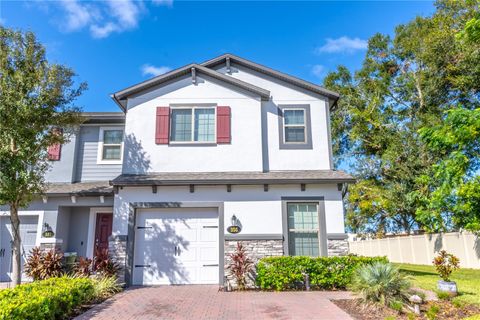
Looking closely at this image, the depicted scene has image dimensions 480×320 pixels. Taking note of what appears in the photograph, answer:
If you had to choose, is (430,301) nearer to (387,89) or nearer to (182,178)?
(182,178)

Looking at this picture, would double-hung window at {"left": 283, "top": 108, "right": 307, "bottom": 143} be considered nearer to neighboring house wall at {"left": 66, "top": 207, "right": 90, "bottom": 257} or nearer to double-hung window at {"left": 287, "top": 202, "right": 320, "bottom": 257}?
double-hung window at {"left": 287, "top": 202, "right": 320, "bottom": 257}

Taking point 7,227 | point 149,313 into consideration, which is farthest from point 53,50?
point 149,313

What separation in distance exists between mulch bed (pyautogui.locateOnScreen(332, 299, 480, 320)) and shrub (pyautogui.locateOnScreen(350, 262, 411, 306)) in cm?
24

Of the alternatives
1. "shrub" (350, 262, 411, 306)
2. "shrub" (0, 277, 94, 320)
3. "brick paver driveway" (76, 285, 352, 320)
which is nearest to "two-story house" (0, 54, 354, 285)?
"brick paver driveway" (76, 285, 352, 320)

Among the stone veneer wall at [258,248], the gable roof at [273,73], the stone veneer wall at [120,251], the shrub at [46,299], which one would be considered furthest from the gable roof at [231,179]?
the shrub at [46,299]

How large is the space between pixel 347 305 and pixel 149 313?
468 cm

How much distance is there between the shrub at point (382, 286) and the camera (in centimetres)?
741

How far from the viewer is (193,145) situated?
11.6 metres

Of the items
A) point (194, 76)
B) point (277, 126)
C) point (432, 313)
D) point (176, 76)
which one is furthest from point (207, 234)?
point (432, 313)

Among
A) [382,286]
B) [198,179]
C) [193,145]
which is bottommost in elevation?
[382,286]

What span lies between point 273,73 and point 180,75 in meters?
3.64

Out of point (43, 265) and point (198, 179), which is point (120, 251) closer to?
point (43, 265)

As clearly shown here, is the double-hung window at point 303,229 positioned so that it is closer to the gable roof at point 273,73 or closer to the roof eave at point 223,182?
the roof eave at point 223,182

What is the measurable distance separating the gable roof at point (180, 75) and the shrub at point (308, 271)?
19.7ft
